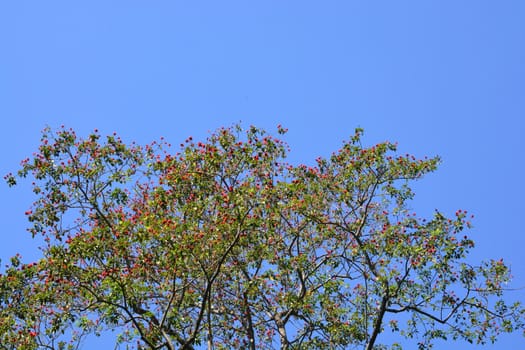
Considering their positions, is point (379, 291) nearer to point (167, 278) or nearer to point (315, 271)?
point (315, 271)

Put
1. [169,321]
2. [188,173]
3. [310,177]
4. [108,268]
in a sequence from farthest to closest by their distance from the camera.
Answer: [310,177]
[188,173]
[169,321]
[108,268]

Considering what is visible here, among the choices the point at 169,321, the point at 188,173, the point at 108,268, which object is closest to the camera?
the point at 108,268

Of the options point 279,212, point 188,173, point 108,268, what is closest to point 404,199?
point 279,212

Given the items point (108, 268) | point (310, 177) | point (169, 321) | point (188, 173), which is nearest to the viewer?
point (108, 268)

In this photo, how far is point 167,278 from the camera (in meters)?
13.4

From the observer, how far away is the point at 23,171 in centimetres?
1513

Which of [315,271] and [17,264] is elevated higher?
[315,271]

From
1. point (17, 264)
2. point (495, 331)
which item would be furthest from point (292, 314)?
point (17, 264)

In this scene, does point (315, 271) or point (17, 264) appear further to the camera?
point (315, 271)

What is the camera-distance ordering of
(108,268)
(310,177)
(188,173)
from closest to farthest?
(108,268) → (188,173) → (310,177)

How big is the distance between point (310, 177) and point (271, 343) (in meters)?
3.48

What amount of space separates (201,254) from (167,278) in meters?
0.88

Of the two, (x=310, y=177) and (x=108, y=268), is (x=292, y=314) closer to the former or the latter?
(x=310, y=177)

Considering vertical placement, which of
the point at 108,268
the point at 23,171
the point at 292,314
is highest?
the point at 23,171
